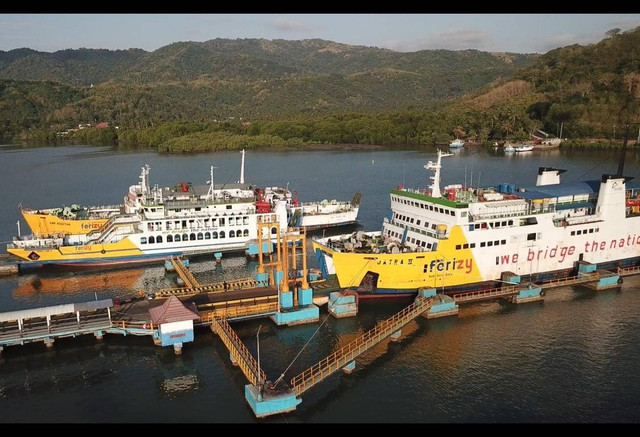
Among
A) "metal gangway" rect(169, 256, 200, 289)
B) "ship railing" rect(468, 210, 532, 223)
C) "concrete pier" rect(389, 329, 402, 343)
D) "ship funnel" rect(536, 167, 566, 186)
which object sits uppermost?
"ship funnel" rect(536, 167, 566, 186)

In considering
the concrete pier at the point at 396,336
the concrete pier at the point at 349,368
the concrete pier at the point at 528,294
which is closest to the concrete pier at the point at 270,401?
the concrete pier at the point at 349,368

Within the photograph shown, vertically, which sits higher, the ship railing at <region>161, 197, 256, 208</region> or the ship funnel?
the ship funnel

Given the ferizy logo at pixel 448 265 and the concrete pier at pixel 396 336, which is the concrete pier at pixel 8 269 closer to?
the concrete pier at pixel 396 336

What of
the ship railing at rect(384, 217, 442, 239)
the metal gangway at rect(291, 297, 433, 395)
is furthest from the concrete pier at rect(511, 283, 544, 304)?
the metal gangway at rect(291, 297, 433, 395)

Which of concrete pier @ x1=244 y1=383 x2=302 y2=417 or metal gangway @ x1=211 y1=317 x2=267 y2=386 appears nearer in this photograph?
concrete pier @ x1=244 y1=383 x2=302 y2=417

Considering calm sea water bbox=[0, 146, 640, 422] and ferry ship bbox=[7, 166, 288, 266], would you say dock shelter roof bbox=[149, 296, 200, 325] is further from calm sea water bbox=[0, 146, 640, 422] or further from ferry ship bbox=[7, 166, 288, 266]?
ferry ship bbox=[7, 166, 288, 266]

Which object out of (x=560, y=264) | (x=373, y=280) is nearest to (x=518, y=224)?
(x=560, y=264)

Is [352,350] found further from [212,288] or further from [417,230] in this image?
[212,288]

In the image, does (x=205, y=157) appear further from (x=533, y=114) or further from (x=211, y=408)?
(x=211, y=408)
